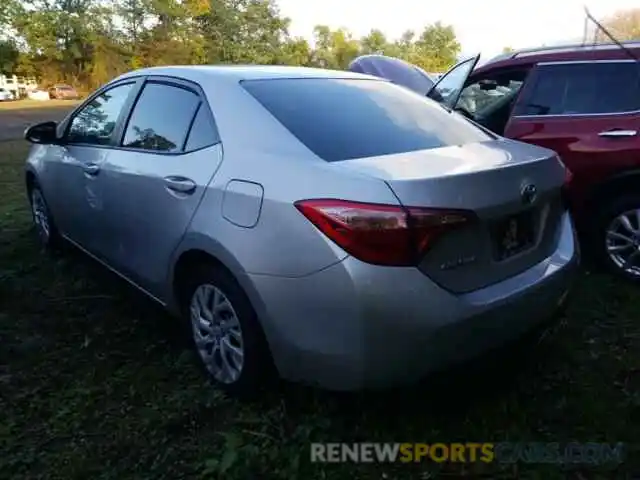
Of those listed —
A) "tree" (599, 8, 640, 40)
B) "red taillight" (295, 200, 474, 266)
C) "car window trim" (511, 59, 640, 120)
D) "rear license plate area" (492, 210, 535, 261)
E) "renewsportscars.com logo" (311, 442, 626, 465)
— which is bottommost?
"renewsportscars.com logo" (311, 442, 626, 465)

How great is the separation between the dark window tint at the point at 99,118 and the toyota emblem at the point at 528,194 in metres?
2.29

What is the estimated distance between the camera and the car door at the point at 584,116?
3.90m

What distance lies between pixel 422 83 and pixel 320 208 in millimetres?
5152

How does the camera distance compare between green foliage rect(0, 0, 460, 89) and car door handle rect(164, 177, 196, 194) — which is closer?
car door handle rect(164, 177, 196, 194)

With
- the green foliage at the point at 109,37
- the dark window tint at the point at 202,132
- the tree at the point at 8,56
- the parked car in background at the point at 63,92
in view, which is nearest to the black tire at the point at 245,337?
the dark window tint at the point at 202,132

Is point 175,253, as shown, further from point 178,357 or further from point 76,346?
point 76,346

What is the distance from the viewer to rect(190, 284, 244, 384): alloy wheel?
102 inches

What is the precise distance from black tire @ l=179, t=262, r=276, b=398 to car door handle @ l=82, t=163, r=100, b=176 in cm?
111

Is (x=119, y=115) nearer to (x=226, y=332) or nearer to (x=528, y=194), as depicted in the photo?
(x=226, y=332)

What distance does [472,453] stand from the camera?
2.37 meters

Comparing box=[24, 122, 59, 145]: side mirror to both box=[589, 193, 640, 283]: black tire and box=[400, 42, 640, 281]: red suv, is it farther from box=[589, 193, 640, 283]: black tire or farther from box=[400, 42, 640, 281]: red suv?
box=[589, 193, 640, 283]: black tire

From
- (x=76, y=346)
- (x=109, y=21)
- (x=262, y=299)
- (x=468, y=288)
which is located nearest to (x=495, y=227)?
(x=468, y=288)

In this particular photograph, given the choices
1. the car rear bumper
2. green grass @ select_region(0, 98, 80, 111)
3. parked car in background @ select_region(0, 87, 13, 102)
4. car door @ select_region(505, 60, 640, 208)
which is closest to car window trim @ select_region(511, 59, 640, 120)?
car door @ select_region(505, 60, 640, 208)

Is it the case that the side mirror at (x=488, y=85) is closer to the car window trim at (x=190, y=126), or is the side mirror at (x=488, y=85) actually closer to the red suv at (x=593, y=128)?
the red suv at (x=593, y=128)
